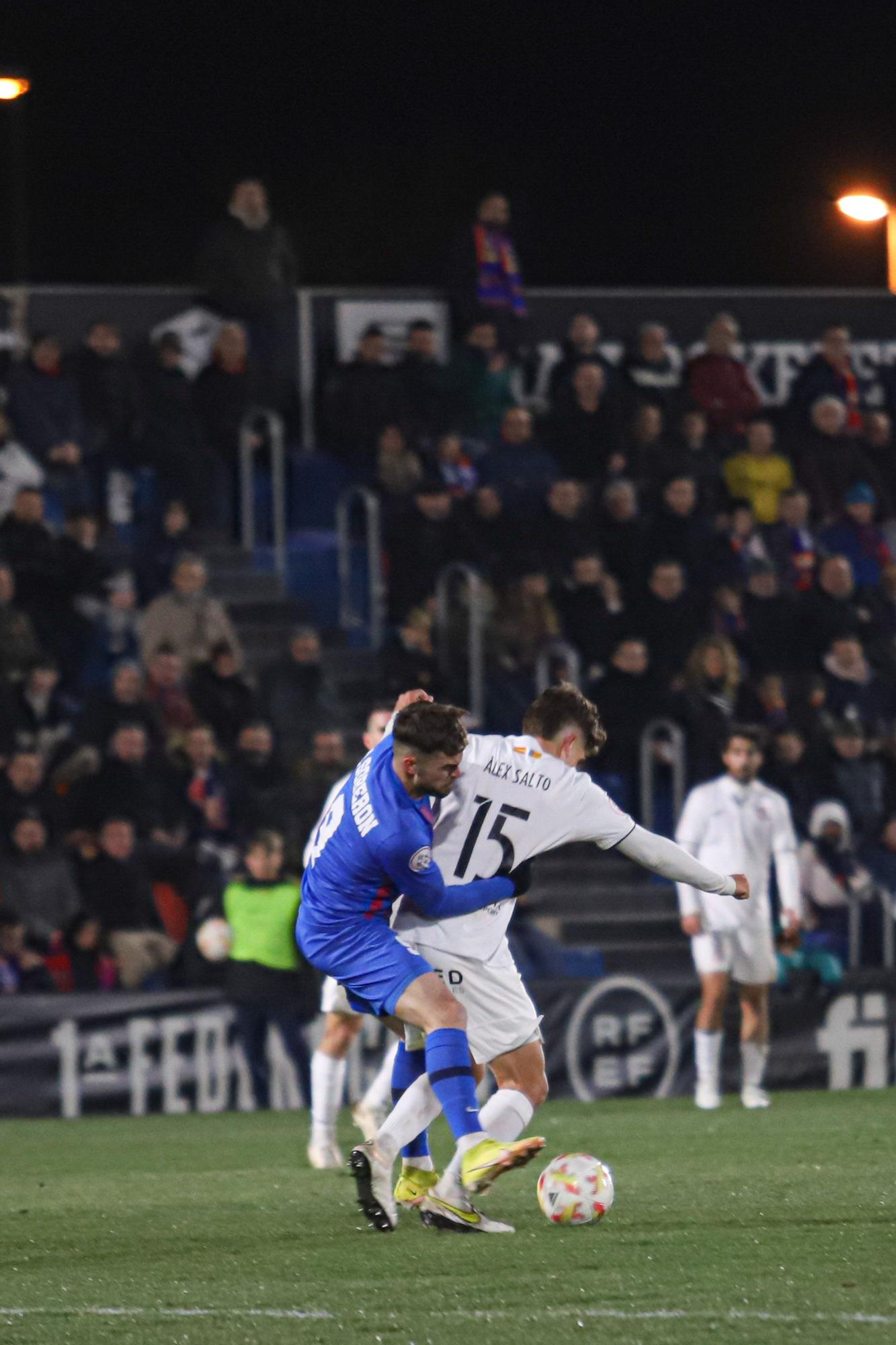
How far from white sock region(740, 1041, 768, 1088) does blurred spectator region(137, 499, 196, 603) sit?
527cm

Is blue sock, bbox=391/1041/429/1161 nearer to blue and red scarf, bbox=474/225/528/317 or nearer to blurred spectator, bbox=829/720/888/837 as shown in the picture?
blurred spectator, bbox=829/720/888/837

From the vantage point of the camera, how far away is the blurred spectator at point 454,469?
18078mm

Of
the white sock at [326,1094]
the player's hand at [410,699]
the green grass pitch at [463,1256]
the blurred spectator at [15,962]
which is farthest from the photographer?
the blurred spectator at [15,962]

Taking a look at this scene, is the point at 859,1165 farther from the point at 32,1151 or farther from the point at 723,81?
the point at 723,81

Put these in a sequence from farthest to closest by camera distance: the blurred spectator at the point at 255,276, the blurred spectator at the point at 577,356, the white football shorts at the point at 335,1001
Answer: the blurred spectator at the point at 577,356
the blurred spectator at the point at 255,276
the white football shorts at the point at 335,1001

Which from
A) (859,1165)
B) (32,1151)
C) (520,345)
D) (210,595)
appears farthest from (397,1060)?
(520,345)

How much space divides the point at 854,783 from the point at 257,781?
14.5 feet

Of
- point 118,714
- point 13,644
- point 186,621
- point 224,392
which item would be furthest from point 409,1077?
point 224,392

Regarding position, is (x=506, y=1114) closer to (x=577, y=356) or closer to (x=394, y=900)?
(x=394, y=900)

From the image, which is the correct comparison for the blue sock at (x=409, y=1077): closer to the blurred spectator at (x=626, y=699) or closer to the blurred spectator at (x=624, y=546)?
the blurred spectator at (x=626, y=699)

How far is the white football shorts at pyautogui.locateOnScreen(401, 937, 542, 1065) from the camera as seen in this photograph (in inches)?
332

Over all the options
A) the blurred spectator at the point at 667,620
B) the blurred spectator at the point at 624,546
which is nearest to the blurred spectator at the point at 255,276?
the blurred spectator at the point at 624,546

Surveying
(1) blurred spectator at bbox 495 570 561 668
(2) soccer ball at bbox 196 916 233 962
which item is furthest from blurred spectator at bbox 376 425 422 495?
(2) soccer ball at bbox 196 916 233 962

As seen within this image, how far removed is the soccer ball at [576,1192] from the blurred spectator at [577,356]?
1140cm
